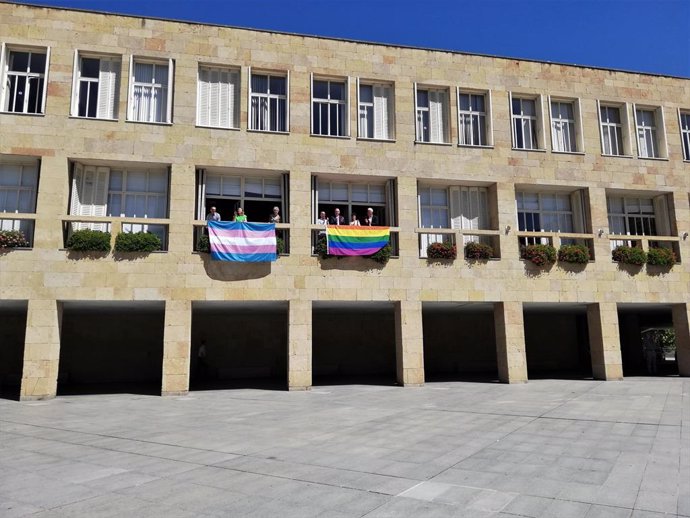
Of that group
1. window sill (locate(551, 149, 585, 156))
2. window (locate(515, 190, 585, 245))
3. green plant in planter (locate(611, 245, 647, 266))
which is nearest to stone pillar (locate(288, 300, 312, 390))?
window (locate(515, 190, 585, 245))

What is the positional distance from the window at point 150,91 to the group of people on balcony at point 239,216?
389 centimetres

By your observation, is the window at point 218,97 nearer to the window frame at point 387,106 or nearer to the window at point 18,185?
the window frame at point 387,106

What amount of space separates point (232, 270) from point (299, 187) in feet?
Answer: 13.2

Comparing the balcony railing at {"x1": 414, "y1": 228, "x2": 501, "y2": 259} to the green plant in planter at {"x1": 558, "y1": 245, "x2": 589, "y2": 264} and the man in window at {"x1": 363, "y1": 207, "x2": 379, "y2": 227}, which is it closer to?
the man in window at {"x1": 363, "y1": 207, "x2": 379, "y2": 227}

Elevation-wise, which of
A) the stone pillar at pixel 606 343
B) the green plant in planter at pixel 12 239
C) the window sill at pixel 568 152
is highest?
the window sill at pixel 568 152

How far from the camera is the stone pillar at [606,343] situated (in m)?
21.4

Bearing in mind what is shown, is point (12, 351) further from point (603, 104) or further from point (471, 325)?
point (603, 104)

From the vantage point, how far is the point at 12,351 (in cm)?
2220

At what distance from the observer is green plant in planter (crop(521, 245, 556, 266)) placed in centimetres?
2112

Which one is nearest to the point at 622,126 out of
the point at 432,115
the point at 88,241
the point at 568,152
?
the point at 568,152

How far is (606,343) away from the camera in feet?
70.6

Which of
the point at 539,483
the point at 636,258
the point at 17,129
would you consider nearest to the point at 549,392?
the point at 636,258

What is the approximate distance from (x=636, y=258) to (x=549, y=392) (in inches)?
331

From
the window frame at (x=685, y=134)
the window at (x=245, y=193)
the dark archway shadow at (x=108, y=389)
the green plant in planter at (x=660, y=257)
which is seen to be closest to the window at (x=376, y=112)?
the window at (x=245, y=193)
